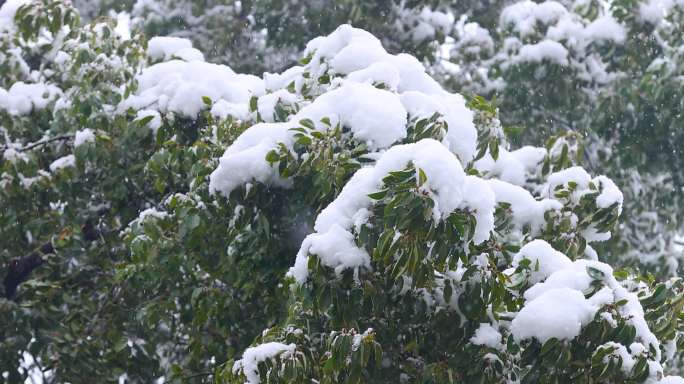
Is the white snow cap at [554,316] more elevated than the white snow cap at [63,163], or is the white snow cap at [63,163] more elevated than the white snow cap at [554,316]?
the white snow cap at [554,316]

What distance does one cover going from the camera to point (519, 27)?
823 cm

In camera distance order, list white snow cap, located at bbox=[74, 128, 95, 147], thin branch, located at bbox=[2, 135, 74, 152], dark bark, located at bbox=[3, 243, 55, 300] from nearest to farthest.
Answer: white snow cap, located at bbox=[74, 128, 95, 147]
thin branch, located at bbox=[2, 135, 74, 152]
dark bark, located at bbox=[3, 243, 55, 300]

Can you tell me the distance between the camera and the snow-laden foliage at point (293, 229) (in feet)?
12.1

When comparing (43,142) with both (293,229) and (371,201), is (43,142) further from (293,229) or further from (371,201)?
(371,201)

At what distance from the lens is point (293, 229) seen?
452 centimetres

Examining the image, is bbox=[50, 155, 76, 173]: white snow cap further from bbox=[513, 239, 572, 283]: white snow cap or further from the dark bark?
bbox=[513, 239, 572, 283]: white snow cap

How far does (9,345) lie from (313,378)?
2.47 m

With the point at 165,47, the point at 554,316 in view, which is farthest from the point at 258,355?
the point at 165,47

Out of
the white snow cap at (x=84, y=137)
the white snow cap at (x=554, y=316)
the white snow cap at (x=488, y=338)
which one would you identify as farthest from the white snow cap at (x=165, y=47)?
the white snow cap at (x=554, y=316)

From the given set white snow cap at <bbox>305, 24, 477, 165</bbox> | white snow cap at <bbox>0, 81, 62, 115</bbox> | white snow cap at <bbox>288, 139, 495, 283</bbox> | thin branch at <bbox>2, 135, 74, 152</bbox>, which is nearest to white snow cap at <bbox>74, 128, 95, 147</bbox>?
thin branch at <bbox>2, 135, 74, 152</bbox>

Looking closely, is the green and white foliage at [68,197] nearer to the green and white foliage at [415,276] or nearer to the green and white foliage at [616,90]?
the green and white foliage at [415,276]

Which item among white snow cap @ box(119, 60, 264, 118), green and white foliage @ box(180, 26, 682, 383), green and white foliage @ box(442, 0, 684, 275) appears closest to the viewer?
green and white foliage @ box(180, 26, 682, 383)

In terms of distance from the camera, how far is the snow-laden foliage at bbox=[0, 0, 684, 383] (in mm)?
3703

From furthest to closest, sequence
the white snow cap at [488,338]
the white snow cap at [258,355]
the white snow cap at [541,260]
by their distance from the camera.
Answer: the white snow cap at [541,260], the white snow cap at [488,338], the white snow cap at [258,355]
